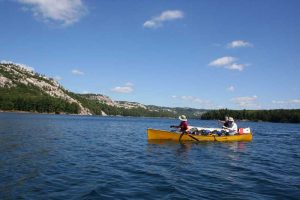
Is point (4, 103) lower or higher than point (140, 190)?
higher

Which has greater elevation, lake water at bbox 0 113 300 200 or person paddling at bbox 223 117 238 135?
person paddling at bbox 223 117 238 135

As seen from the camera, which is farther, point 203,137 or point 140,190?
point 203,137

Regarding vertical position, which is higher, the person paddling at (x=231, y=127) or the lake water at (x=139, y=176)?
the person paddling at (x=231, y=127)

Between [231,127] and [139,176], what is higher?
[231,127]

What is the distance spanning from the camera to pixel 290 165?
1091 inches

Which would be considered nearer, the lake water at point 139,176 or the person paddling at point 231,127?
the lake water at point 139,176

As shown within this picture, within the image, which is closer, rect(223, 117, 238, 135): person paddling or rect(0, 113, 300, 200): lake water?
rect(0, 113, 300, 200): lake water

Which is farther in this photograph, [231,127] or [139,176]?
[231,127]

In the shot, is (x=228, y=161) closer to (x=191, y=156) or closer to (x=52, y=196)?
(x=191, y=156)

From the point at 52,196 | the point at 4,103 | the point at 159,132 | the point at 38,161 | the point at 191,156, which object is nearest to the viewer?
the point at 52,196

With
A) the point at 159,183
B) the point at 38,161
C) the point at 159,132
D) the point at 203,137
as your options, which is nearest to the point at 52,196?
the point at 159,183

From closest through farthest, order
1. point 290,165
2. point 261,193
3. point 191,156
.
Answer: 1. point 261,193
2. point 290,165
3. point 191,156

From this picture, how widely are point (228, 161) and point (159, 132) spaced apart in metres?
15.0

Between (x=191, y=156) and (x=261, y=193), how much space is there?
1326 cm
